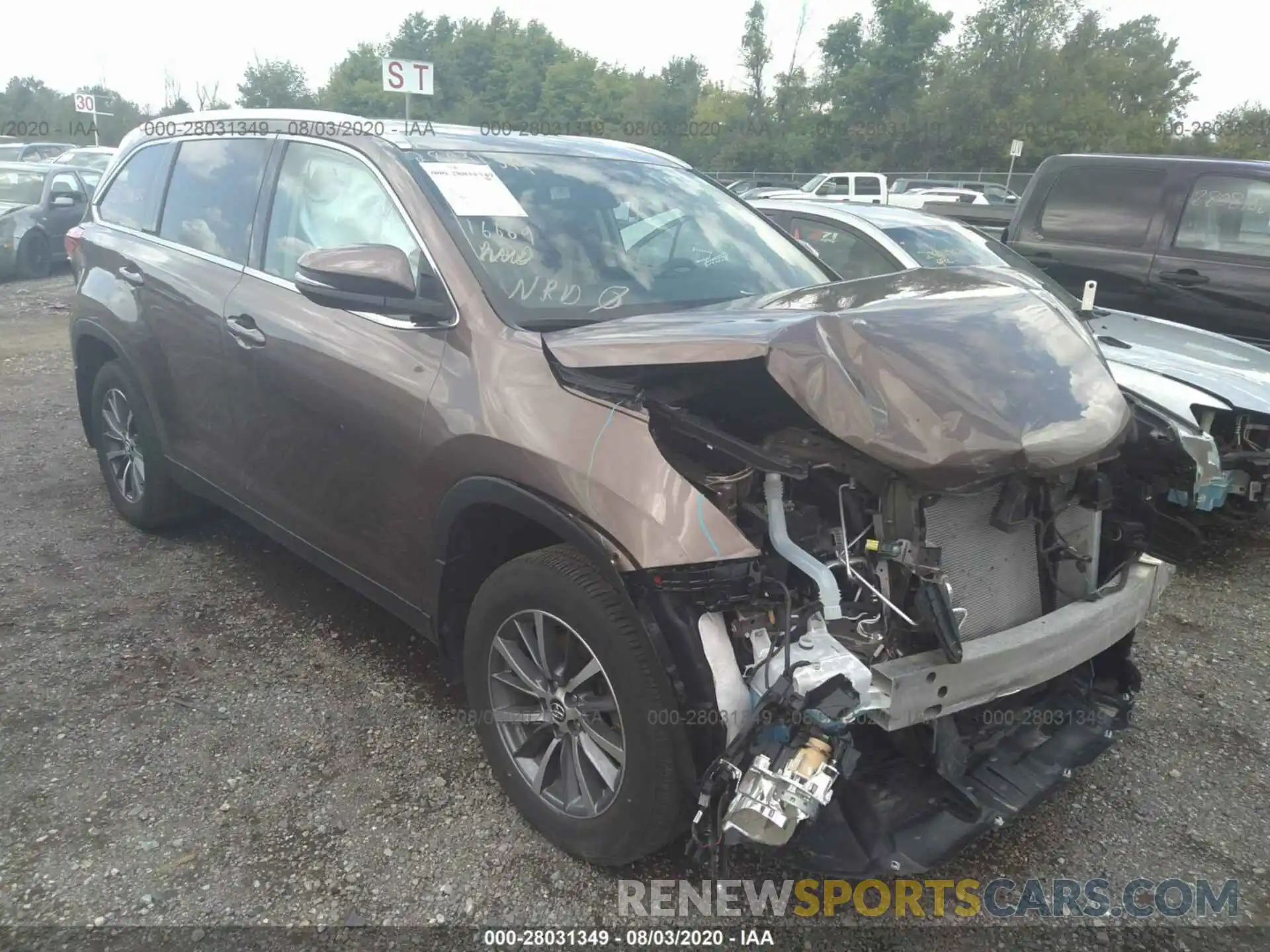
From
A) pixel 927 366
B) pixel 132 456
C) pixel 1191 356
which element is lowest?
pixel 132 456

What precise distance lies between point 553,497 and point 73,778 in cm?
188

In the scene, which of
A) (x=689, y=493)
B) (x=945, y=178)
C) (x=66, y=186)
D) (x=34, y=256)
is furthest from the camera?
(x=945, y=178)

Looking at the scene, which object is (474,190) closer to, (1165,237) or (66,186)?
(1165,237)

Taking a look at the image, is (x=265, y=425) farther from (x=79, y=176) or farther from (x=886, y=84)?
(x=886, y=84)

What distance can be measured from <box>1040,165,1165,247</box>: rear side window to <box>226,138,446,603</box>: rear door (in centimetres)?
595

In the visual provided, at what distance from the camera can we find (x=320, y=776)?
2963 millimetres

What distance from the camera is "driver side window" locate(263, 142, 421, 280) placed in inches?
120

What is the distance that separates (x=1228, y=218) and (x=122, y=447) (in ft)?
23.8

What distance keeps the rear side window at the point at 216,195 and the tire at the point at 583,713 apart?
80.0 inches

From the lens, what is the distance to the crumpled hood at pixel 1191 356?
14.8 ft

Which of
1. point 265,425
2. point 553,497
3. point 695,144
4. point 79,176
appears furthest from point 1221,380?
point 695,144

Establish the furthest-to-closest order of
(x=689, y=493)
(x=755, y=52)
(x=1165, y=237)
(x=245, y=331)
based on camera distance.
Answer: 1. (x=755, y=52)
2. (x=1165, y=237)
3. (x=245, y=331)
4. (x=689, y=493)

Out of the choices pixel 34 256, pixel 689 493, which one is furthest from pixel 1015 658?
pixel 34 256

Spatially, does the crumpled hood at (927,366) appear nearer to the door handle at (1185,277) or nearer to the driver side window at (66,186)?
the door handle at (1185,277)
